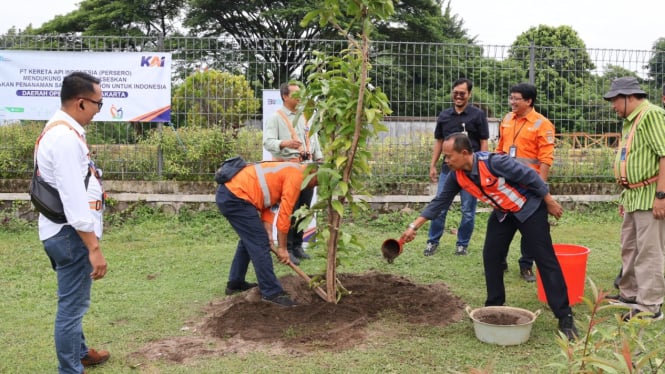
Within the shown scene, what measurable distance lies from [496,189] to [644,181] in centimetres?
128

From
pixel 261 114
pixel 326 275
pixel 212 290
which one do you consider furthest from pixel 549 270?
pixel 261 114

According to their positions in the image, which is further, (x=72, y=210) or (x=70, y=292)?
(x=70, y=292)

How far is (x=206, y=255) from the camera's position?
7434 mm

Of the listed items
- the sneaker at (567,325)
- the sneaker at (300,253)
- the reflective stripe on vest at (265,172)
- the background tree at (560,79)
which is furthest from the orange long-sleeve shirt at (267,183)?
the background tree at (560,79)

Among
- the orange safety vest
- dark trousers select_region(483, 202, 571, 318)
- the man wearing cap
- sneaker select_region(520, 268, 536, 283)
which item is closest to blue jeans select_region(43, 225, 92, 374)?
the orange safety vest

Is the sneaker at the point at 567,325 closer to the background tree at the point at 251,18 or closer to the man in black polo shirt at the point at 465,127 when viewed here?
the man in black polo shirt at the point at 465,127

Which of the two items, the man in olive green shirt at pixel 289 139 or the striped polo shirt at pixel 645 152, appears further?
the man in olive green shirt at pixel 289 139

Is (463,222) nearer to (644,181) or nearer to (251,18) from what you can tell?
(644,181)

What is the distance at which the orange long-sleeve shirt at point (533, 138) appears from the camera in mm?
6070

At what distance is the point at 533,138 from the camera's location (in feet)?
20.1

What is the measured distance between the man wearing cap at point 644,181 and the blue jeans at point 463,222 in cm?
219

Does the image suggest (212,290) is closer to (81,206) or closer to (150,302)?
(150,302)

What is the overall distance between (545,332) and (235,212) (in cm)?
268

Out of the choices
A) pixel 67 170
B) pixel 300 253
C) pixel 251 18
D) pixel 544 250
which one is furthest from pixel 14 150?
pixel 251 18
